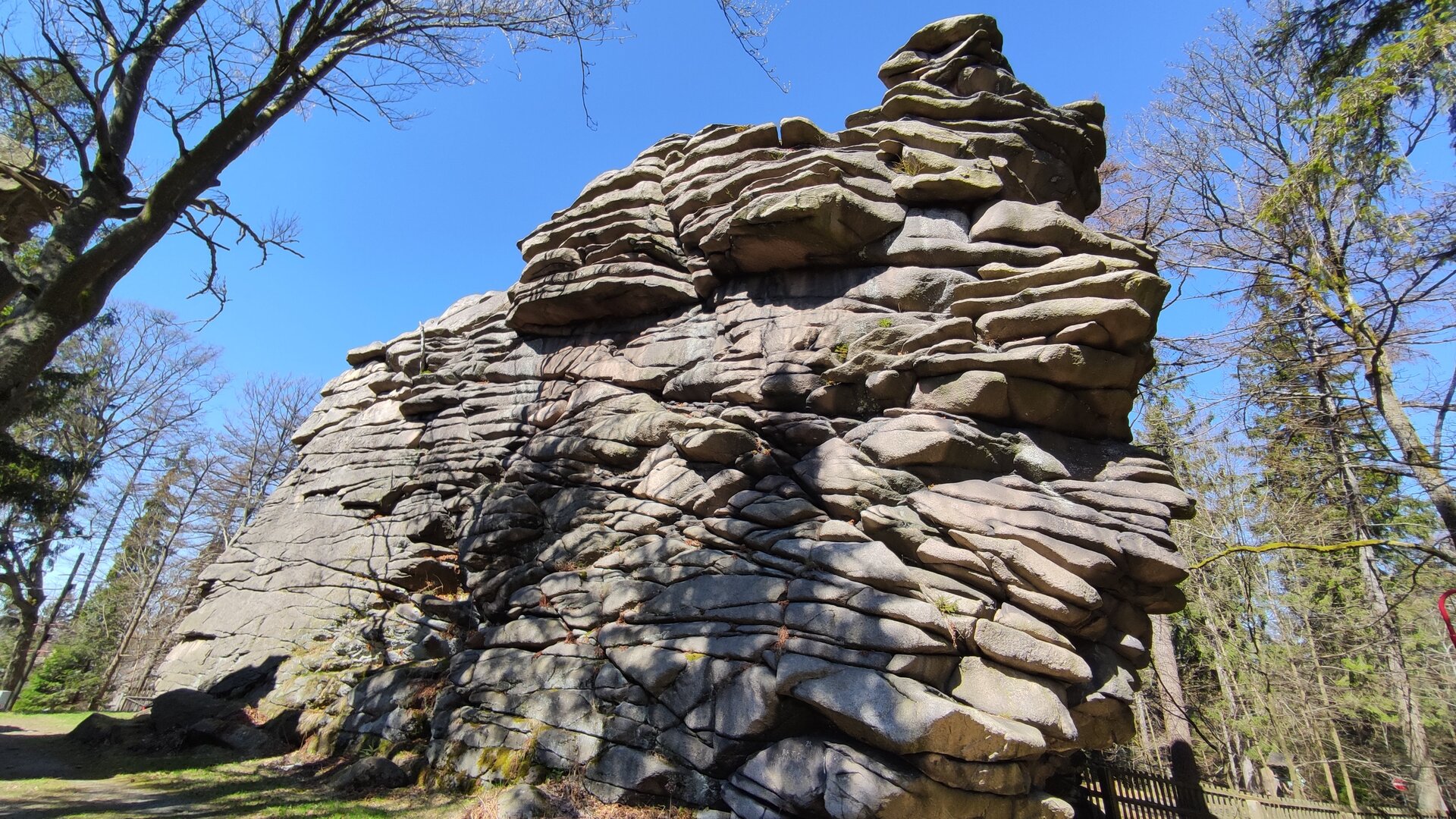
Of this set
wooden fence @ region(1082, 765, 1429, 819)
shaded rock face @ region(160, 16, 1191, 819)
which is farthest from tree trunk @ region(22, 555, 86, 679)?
wooden fence @ region(1082, 765, 1429, 819)

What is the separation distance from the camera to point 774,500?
8.73m

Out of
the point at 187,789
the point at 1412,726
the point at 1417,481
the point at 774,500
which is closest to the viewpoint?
the point at 187,789

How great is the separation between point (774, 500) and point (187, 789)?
808cm

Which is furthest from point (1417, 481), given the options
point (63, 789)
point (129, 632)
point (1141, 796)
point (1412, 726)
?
point (129, 632)

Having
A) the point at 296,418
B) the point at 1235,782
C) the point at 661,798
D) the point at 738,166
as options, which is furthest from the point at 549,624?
the point at 296,418

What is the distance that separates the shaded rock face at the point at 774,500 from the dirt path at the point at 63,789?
1.98m

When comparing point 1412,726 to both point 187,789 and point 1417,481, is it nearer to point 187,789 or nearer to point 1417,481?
point 1417,481

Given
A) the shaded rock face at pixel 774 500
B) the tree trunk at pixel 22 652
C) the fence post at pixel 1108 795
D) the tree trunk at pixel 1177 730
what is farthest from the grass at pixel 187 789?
the tree trunk at pixel 22 652

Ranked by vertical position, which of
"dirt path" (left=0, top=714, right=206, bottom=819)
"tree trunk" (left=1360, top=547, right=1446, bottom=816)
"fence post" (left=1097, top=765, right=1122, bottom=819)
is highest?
"tree trunk" (left=1360, top=547, right=1446, bottom=816)

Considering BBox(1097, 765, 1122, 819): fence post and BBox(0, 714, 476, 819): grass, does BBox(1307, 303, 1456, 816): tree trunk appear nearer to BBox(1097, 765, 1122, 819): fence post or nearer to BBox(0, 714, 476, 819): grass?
BBox(1097, 765, 1122, 819): fence post

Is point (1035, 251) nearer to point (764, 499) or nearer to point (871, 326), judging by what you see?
point (871, 326)

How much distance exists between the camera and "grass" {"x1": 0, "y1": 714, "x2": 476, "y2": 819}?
6941 mm

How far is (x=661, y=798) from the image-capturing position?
679cm

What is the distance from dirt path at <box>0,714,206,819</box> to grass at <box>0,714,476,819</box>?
0.03ft
